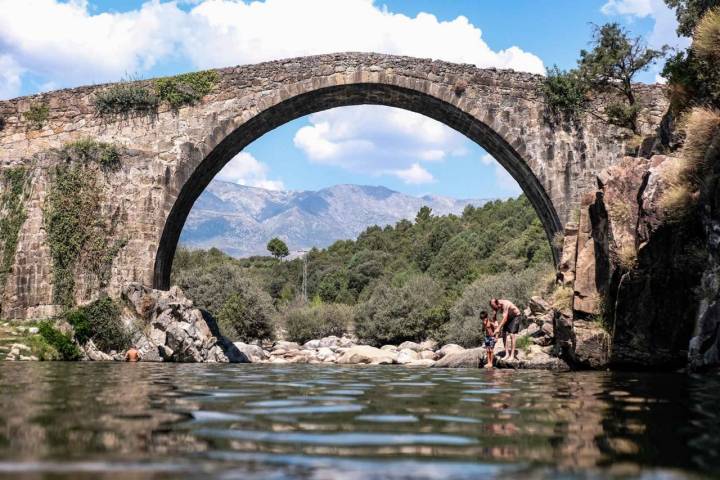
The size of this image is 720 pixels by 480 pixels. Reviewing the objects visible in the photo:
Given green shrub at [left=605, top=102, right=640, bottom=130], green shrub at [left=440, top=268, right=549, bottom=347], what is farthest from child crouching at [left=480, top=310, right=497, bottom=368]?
green shrub at [left=440, top=268, right=549, bottom=347]

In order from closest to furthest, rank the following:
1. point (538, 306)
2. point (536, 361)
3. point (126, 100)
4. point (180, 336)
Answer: point (536, 361) → point (538, 306) → point (180, 336) → point (126, 100)

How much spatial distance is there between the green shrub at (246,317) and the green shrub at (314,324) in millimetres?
5326

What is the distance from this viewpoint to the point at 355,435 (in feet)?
9.82

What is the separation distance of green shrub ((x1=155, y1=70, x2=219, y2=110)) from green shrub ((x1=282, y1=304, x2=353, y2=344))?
22399 mm

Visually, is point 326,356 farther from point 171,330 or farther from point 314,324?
point 314,324

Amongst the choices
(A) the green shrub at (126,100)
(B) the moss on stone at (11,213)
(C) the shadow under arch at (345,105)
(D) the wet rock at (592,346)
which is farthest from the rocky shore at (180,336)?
(A) the green shrub at (126,100)

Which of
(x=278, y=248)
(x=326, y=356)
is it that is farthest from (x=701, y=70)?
(x=278, y=248)

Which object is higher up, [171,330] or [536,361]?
[171,330]

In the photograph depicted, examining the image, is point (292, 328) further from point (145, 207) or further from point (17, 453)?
point (17, 453)

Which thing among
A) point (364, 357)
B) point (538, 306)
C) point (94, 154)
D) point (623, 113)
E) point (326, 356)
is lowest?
point (326, 356)

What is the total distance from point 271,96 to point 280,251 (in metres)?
61.9

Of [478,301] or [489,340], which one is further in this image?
[478,301]

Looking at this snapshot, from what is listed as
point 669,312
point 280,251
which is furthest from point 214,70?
point 280,251

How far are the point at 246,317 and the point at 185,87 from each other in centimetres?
1620
